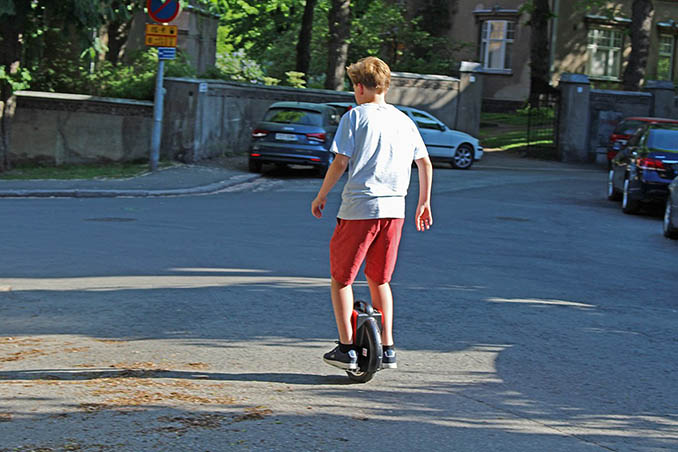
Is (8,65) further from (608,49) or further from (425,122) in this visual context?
(608,49)

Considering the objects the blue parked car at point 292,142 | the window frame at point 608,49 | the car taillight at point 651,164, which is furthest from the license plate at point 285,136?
the window frame at point 608,49

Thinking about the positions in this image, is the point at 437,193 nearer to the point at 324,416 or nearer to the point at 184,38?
the point at 324,416

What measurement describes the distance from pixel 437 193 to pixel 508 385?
596 inches

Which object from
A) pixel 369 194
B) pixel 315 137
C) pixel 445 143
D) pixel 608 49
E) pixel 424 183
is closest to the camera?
pixel 369 194

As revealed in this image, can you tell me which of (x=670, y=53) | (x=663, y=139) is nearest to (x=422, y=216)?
(x=663, y=139)

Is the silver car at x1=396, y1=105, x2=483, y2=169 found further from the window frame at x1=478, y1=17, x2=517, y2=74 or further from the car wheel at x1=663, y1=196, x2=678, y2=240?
the window frame at x1=478, y1=17, x2=517, y2=74

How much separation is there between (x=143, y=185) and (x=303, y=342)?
41.5 feet

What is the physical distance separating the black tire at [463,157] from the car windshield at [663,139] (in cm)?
973

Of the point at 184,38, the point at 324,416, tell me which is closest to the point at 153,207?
the point at 324,416

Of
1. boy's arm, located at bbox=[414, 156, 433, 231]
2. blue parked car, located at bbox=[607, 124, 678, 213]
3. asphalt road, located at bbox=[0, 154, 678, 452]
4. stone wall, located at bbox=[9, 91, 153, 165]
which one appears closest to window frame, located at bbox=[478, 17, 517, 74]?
stone wall, located at bbox=[9, 91, 153, 165]

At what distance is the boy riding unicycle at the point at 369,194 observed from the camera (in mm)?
5801

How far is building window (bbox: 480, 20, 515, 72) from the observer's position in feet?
152

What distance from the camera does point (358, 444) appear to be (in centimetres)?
470

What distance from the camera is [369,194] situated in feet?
19.0
